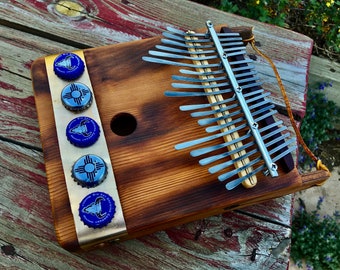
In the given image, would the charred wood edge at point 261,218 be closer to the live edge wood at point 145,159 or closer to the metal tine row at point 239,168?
the live edge wood at point 145,159

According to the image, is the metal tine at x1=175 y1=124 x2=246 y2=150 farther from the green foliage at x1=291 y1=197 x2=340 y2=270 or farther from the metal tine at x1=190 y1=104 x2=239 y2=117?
the green foliage at x1=291 y1=197 x2=340 y2=270

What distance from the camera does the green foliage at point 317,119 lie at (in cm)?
263

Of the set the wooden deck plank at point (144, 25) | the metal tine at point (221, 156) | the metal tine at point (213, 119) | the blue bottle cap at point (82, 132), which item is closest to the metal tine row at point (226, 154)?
the metal tine at point (221, 156)

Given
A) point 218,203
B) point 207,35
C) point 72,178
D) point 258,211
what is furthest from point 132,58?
point 258,211

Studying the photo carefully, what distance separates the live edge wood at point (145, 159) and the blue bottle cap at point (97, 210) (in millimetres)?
51

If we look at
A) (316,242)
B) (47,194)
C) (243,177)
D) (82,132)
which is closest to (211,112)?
(243,177)

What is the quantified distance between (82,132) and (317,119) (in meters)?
1.82

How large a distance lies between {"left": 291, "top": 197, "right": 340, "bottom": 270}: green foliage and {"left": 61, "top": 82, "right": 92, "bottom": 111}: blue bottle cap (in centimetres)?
156

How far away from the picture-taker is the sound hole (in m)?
1.52

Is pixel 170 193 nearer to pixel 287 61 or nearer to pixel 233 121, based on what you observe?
pixel 233 121

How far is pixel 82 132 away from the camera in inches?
55.1

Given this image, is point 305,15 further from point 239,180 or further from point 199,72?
point 239,180

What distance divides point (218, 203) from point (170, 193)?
Answer: 16 centimetres

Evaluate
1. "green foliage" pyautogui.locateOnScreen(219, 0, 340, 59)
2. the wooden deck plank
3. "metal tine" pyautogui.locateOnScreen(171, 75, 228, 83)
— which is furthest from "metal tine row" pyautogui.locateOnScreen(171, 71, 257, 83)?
"green foliage" pyautogui.locateOnScreen(219, 0, 340, 59)
